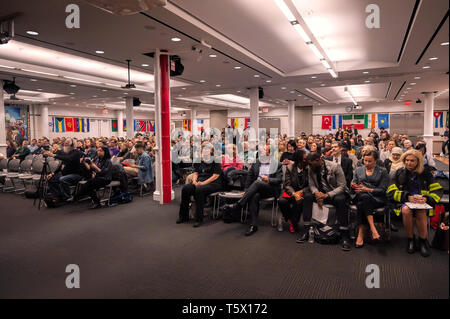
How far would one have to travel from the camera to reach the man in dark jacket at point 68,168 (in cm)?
637

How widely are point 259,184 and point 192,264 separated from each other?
181cm

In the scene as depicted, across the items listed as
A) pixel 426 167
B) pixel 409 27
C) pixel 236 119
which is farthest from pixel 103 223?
pixel 236 119

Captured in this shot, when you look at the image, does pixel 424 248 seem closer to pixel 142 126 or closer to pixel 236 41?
pixel 236 41

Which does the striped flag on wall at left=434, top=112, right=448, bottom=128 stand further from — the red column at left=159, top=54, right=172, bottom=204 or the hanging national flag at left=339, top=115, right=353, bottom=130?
the red column at left=159, top=54, right=172, bottom=204

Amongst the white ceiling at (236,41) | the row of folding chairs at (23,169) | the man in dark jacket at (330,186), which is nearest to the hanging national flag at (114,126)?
the white ceiling at (236,41)

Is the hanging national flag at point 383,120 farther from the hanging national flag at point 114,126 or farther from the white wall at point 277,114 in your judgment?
the hanging national flag at point 114,126

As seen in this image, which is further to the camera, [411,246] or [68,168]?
[68,168]

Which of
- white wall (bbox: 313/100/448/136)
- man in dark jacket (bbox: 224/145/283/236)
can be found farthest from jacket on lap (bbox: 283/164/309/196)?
white wall (bbox: 313/100/448/136)

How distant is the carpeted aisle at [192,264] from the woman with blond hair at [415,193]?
0.83ft

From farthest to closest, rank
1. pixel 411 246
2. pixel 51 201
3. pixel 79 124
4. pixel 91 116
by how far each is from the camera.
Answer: pixel 91 116, pixel 79 124, pixel 51 201, pixel 411 246

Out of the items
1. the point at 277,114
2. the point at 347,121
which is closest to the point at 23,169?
the point at 277,114

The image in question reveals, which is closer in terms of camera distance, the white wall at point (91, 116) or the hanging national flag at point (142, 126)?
the white wall at point (91, 116)

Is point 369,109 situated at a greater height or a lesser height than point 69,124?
greater

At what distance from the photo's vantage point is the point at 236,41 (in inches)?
257
